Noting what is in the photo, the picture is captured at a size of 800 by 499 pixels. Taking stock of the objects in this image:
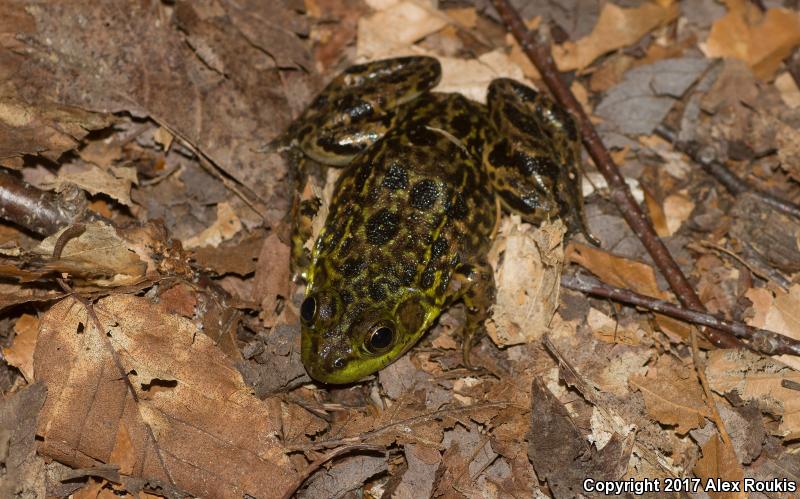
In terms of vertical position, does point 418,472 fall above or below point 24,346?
below

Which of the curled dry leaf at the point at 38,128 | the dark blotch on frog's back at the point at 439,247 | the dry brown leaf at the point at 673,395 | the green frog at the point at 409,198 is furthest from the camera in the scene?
the dark blotch on frog's back at the point at 439,247

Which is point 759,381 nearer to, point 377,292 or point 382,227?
point 377,292

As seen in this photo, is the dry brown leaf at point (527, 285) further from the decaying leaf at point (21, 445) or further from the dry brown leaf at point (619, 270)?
the decaying leaf at point (21, 445)

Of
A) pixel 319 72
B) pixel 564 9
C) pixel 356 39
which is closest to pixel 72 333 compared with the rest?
pixel 319 72

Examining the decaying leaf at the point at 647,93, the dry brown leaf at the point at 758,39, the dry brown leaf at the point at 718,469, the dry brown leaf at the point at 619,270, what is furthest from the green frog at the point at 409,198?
the dry brown leaf at the point at 758,39

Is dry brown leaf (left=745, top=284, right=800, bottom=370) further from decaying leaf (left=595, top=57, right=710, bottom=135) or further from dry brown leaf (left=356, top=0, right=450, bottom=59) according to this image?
dry brown leaf (left=356, top=0, right=450, bottom=59)

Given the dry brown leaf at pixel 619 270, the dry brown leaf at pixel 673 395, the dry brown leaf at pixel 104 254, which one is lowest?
the dry brown leaf at pixel 673 395

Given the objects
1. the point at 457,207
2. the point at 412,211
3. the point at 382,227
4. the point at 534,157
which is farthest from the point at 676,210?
the point at 382,227
